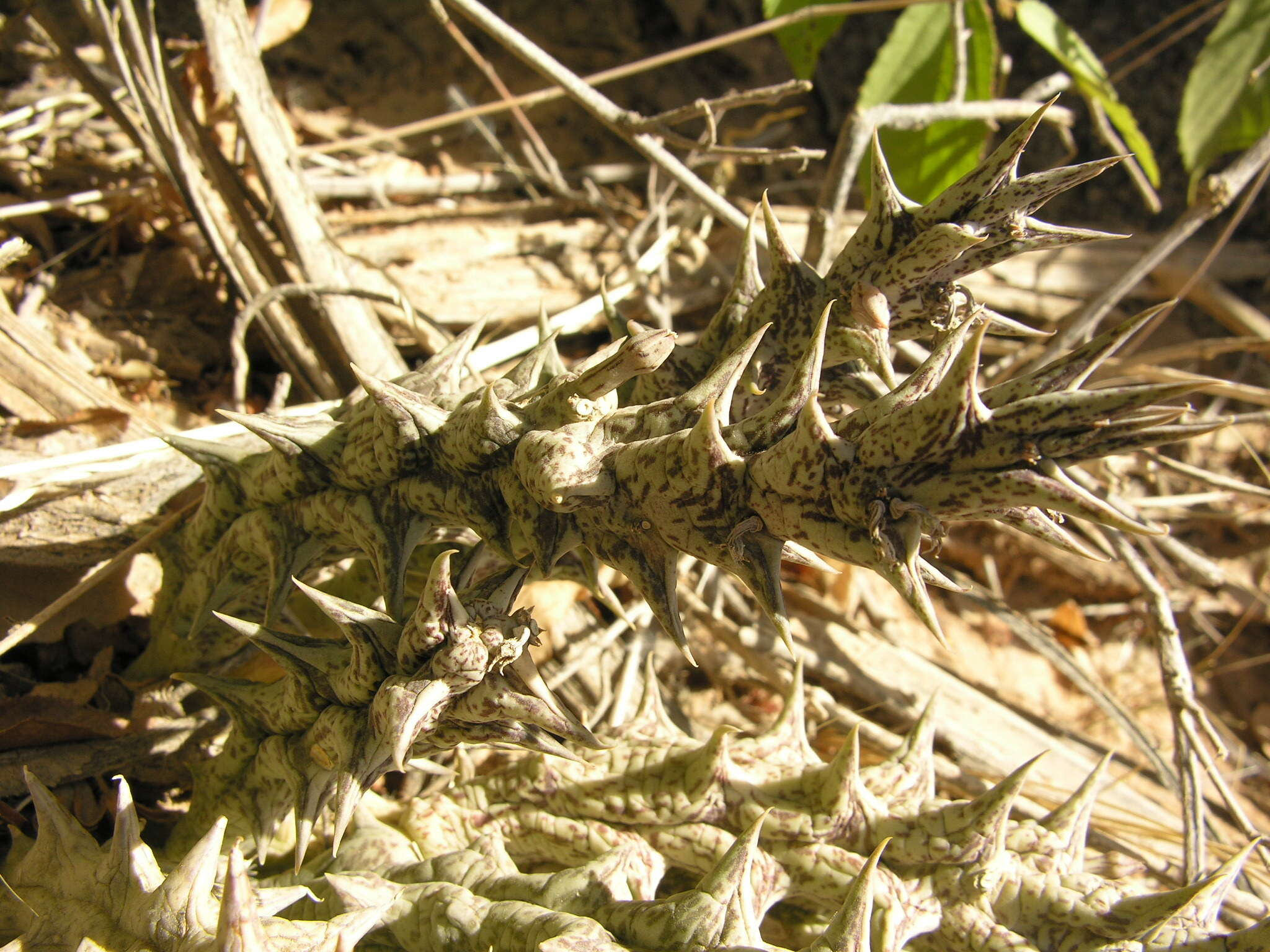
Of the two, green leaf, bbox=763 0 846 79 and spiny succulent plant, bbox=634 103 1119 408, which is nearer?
spiny succulent plant, bbox=634 103 1119 408

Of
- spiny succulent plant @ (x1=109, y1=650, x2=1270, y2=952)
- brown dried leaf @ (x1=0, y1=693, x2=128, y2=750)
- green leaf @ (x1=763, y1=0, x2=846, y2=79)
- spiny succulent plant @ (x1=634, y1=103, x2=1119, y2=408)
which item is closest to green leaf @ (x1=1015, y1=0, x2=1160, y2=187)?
green leaf @ (x1=763, y1=0, x2=846, y2=79)

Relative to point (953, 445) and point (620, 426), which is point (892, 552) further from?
point (620, 426)

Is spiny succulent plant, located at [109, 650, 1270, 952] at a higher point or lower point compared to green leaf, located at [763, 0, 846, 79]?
lower

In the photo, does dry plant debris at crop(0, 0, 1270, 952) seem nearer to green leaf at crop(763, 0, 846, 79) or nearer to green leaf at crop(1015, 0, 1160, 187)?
green leaf at crop(1015, 0, 1160, 187)

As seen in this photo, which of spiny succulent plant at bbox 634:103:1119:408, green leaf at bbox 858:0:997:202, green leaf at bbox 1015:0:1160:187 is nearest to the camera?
spiny succulent plant at bbox 634:103:1119:408

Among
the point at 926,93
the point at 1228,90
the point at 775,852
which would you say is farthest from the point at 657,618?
the point at 1228,90

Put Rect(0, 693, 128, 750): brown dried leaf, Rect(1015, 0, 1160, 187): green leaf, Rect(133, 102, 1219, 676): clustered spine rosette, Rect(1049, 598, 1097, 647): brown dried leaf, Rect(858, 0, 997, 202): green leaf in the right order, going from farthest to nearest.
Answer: Rect(1049, 598, 1097, 647): brown dried leaf
Rect(858, 0, 997, 202): green leaf
Rect(1015, 0, 1160, 187): green leaf
Rect(0, 693, 128, 750): brown dried leaf
Rect(133, 102, 1219, 676): clustered spine rosette

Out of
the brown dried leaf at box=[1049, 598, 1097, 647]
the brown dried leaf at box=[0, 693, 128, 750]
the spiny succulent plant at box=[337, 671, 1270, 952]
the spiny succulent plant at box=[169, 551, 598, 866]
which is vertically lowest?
the brown dried leaf at box=[1049, 598, 1097, 647]
